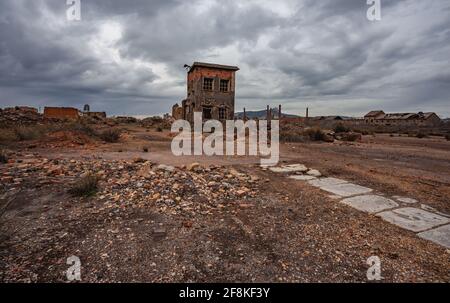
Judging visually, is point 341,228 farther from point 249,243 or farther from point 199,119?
point 199,119

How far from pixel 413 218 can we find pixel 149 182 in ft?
12.6

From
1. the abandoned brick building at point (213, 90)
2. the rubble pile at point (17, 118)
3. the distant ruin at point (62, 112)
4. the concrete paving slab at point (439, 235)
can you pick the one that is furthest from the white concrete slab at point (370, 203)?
the distant ruin at point (62, 112)

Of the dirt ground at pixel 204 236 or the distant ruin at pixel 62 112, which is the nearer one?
the dirt ground at pixel 204 236

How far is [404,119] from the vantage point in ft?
137

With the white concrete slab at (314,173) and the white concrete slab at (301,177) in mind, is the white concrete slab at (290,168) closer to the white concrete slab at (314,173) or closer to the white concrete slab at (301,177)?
the white concrete slab at (314,173)

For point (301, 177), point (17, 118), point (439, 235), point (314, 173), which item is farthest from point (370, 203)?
point (17, 118)

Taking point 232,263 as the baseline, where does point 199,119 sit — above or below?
above

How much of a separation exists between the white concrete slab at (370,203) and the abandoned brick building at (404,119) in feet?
145

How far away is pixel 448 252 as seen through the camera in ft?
7.37

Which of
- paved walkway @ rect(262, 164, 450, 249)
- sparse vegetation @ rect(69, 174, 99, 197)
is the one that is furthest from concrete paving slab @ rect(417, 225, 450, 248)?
sparse vegetation @ rect(69, 174, 99, 197)

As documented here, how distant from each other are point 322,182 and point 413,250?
2.30 metres

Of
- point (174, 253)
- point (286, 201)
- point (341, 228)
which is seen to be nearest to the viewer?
point (174, 253)

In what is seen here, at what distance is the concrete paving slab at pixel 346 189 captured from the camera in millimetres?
3889
